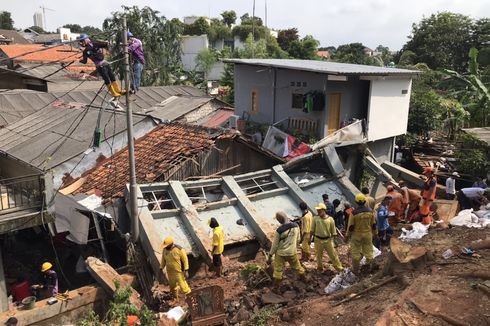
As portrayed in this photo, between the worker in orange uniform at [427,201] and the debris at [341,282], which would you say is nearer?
the debris at [341,282]

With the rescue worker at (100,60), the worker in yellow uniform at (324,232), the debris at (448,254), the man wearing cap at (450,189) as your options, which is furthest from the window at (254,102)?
the debris at (448,254)

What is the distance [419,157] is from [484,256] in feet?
41.0

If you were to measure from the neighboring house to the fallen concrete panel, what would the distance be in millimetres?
19203

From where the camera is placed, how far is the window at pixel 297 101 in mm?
15903

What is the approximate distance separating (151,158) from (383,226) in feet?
23.2

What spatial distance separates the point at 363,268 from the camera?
8852mm

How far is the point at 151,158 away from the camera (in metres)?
13.0

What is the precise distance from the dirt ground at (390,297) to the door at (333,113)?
646 cm

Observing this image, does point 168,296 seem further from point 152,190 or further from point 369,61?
point 369,61

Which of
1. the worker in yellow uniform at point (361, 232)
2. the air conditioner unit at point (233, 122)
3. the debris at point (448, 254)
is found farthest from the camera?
the air conditioner unit at point (233, 122)

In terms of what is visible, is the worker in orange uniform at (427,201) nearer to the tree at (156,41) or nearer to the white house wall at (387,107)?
the white house wall at (387,107)

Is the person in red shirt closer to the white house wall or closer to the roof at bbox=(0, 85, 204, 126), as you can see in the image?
the roof at bbox=(0, 85, 204, 126)

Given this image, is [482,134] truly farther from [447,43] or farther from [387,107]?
[447,43]

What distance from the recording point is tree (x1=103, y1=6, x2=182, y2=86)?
29953mm
